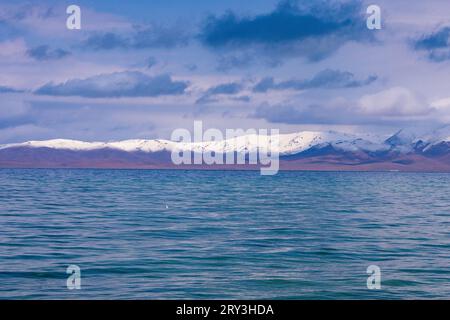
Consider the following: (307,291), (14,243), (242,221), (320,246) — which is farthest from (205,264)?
(242,221)

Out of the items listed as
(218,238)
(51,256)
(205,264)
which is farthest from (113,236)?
(205,264)

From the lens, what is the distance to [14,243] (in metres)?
39.6

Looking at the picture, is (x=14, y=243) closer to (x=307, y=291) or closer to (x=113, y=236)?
(x=113, y=236)

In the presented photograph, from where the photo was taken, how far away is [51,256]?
34375 mm

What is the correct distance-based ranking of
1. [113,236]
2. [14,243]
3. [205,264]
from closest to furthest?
[205,264] → [14,243] → [113,236]

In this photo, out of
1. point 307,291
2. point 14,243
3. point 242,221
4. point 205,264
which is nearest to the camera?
point 307,291
